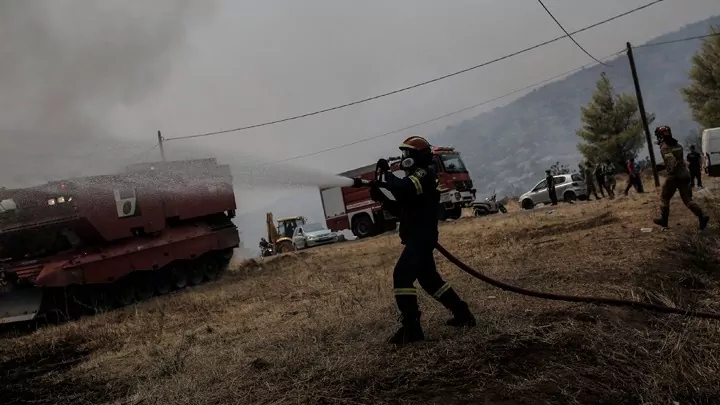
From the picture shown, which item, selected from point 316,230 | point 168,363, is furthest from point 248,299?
point 316,230

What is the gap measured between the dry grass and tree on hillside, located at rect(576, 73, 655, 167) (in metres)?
32.3

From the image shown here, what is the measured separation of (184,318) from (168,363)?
3352mm

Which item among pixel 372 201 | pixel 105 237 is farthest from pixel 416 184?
pixel 372 201

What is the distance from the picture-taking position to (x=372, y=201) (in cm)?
1916

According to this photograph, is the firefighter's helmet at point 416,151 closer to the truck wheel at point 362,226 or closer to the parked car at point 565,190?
the truck wheel at point 362,226

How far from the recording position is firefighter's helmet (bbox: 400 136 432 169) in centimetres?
489

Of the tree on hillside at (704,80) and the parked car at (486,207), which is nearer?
the parked car at (486,207)

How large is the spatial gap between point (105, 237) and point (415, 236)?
8290mm

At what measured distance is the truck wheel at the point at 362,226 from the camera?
71.0 feet

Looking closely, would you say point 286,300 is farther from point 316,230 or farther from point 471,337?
point 316,230

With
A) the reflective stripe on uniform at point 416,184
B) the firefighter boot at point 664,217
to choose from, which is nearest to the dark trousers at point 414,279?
the reflective stripe on uniform at point 416,184

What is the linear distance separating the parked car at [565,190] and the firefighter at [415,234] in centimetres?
1944

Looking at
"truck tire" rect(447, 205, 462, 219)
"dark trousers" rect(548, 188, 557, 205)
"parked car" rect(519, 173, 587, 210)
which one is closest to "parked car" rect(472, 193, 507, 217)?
"parked car" rect(519, 173, 587, 210)

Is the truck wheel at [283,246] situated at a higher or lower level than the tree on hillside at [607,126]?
lower
